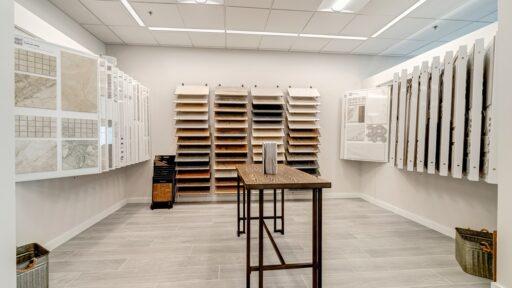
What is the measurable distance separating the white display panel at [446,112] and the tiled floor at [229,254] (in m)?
1.00

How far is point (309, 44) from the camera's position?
462 cm

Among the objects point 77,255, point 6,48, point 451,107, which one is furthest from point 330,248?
point 6,48

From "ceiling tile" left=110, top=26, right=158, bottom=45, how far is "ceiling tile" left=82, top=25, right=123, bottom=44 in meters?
0.11

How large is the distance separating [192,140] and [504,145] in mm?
4064

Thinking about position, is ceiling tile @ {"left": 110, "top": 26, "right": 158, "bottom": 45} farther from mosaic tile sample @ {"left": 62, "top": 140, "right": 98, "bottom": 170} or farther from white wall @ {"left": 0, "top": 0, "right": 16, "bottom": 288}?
white wall @ {"left": 0, "top": 0, "right": 16, "bottom": 288}

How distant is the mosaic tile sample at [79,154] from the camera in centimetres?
251

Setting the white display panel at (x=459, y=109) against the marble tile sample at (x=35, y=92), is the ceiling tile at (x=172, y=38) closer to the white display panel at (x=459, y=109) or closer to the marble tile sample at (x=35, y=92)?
the marble tile sample at (x=35, y=92)

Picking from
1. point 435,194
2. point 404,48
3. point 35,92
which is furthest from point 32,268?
point 404,48

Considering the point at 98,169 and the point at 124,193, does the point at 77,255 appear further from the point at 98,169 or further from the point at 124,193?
the point at 124,193

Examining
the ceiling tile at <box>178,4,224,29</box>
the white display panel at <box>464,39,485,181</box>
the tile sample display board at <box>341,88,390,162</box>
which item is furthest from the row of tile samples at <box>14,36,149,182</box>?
the tile sample display board at <box>341,88,390,162</box>

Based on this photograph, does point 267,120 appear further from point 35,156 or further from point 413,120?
point 35,156

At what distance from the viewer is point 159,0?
10.3ft

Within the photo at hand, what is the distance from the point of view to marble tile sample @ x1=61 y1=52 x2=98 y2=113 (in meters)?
2.46

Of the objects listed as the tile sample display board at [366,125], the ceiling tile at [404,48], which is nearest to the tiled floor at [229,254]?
the tile sample display board at [366,125]
